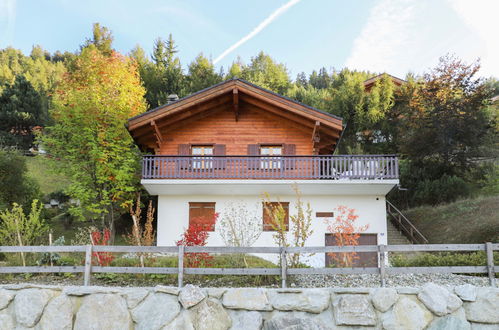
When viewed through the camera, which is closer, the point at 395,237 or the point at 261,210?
the point at 261,210

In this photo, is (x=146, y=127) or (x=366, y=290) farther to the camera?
(x=146, y=127)

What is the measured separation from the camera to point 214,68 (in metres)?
33.4

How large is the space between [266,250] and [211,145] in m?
8.94

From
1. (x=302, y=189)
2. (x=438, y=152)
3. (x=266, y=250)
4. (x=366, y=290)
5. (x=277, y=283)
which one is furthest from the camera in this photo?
(x=438, y=152)

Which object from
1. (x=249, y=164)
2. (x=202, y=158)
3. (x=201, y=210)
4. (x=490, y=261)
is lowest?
(x=490, y=261)

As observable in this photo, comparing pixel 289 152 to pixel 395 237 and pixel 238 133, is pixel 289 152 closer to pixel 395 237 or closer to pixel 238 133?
pixel 238 133

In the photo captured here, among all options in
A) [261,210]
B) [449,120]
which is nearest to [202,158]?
[261,210]

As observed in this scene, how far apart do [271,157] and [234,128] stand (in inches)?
93.5

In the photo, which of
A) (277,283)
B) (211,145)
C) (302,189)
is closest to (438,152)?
(302,189)

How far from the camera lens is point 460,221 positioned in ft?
55.8

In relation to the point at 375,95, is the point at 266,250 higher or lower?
lower

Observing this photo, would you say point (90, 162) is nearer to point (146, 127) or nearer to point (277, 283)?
point (146, 127)

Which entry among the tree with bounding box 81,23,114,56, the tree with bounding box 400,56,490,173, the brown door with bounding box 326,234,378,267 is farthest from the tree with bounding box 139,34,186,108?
the brown door with bounding box 326,234,378,267

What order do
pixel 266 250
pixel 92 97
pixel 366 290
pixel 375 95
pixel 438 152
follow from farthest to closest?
pixel 375 95 < pixel 438 152 < pixel 92 97 < pixel 266 250 < pixel 366 290
